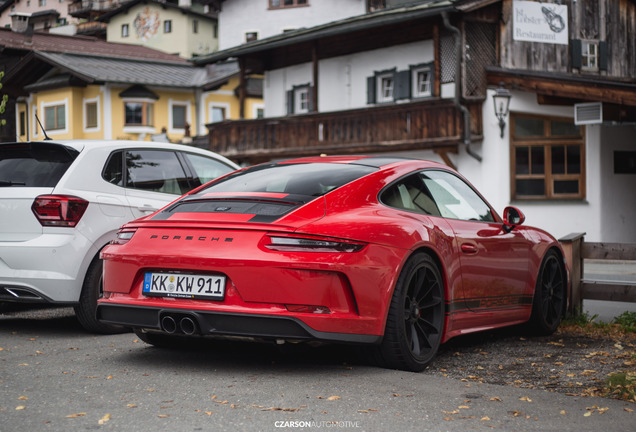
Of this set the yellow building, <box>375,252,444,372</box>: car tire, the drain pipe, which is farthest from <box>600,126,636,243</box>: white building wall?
the yellow building

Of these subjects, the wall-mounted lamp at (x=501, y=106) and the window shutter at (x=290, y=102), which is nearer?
the wall-mounted lamp at (x=501, y=106)

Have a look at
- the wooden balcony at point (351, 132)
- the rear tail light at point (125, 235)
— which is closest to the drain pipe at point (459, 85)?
the wooden balcony at point (351, 132)

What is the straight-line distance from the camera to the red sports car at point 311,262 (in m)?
5.19

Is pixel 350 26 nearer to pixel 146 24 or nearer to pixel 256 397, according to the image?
pixel 256 397

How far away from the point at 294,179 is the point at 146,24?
65.1 m

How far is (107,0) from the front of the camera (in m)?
80.9

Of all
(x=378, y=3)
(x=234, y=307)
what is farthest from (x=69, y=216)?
(x=378, y=3)

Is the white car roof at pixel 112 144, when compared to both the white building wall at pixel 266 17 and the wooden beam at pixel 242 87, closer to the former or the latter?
the wooden beam at pixel 242 87

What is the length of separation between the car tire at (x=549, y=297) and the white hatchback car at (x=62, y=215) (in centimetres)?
336

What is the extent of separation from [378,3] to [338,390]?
118ft

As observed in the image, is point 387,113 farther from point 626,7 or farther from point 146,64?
point 146,64

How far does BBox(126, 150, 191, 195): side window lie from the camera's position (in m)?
7.98

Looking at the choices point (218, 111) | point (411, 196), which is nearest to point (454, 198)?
point (411, 196)

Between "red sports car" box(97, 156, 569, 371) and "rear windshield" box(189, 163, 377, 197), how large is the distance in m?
0.01
